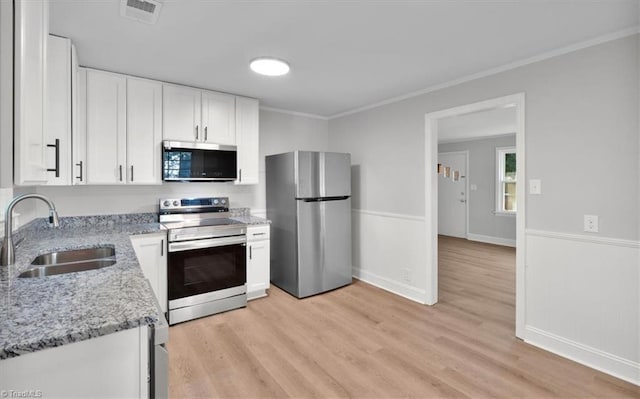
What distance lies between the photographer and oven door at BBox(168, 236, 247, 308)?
2.82 metres

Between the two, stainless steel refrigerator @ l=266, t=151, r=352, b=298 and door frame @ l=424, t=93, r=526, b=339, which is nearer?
door frame @ l=424, t=93, r=526, b=339

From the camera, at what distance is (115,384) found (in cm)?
95

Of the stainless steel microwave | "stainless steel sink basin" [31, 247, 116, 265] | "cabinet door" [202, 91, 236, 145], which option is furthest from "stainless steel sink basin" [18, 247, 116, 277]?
"cabinet door" [202, 91, 236, 145]

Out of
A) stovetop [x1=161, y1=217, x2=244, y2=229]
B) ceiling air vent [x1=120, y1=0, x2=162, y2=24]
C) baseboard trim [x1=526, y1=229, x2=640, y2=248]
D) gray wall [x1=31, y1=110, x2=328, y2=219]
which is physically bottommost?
baseboard trim [x1=526, y1=229, x2=640, y2=248]

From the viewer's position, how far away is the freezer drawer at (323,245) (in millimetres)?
3521

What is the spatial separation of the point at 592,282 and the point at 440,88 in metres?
2.09

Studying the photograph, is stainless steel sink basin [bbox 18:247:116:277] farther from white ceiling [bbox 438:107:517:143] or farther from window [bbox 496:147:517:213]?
window [bbox 496:147:517:213]

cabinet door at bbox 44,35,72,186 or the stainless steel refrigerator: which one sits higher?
cabinet door at bbox 44,35,72,186

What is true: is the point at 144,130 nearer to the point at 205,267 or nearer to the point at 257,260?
the point at 205,267

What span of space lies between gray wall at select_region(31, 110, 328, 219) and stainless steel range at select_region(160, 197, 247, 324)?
183mm

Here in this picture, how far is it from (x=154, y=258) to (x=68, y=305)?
5.91 feet

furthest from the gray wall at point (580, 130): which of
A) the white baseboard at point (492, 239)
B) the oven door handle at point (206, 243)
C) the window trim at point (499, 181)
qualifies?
the white baseboard at point (492, 239)

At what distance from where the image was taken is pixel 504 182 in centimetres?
650

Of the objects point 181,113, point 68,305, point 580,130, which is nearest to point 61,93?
point 181,113
